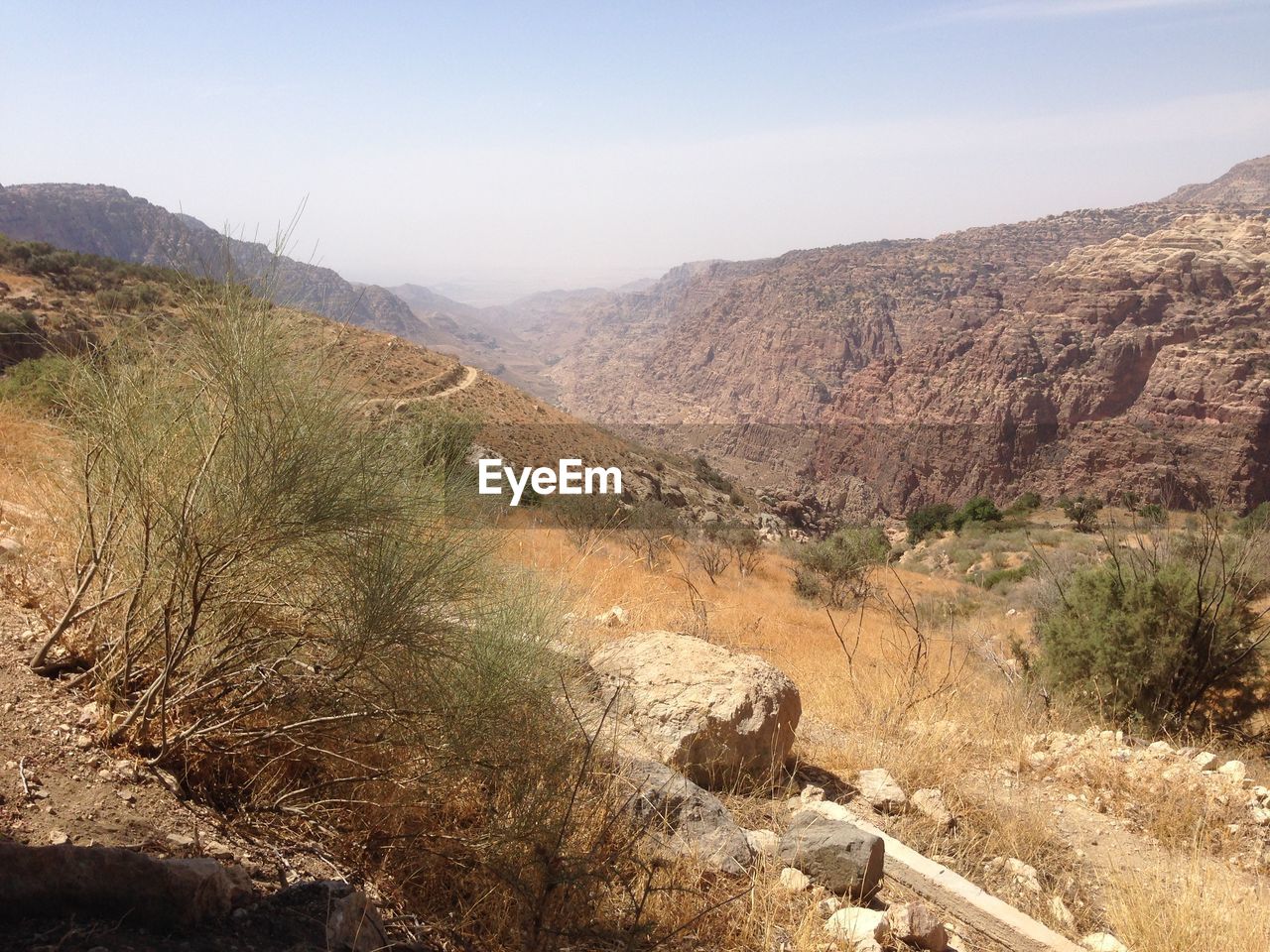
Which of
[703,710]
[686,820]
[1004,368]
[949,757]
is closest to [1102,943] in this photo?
[949,757]

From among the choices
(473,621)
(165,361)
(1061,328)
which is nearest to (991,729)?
(473,621)

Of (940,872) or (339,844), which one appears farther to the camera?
(940,872)

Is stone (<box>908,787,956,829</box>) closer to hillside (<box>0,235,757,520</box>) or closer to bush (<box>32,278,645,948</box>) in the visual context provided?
bush (<box>32,278,645,948</box>)

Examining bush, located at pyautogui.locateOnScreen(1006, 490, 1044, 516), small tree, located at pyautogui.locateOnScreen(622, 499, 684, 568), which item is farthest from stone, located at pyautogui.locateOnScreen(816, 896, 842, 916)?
bush, located at pyautogui.locateOnScreen(1006, 490, 1044, 516)

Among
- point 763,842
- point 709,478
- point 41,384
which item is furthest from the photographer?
point 709,478

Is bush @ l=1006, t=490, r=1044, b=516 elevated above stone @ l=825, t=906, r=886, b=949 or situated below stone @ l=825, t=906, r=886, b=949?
below

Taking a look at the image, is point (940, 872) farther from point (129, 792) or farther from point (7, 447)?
point (7, 447)

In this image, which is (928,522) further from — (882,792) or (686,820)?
(686,820)
